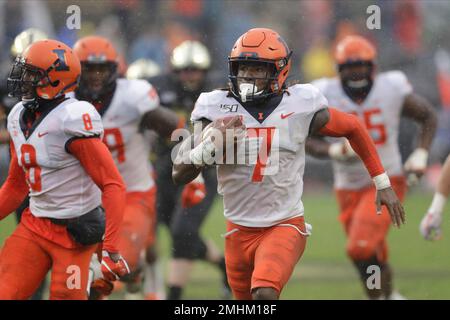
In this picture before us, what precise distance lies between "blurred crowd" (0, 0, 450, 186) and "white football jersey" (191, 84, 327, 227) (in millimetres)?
5775

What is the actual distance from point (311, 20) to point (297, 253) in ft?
28.3

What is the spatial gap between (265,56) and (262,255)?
0.96 meters

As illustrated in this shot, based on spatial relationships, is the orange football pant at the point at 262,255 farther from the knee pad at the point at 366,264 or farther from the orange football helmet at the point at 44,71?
the knee pad at the point at 366,264

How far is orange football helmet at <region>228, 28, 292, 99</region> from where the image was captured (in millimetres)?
5215

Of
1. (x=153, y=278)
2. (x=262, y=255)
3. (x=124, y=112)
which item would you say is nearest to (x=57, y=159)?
(x=262, y=255)

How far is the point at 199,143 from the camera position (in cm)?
505

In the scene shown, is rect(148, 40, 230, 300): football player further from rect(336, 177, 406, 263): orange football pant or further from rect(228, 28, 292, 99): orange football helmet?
rect(228, 28, 292, 99): orange football helmet

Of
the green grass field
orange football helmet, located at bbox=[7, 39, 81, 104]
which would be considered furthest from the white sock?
orange football helmet, located at bbox=[7, 39, 81, 104]

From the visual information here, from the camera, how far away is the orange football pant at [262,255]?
16.4 feet

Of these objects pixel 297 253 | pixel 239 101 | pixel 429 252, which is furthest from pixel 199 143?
pixel 429 252

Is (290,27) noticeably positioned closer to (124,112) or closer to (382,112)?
(382,112)

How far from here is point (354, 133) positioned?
5395 millimetres
